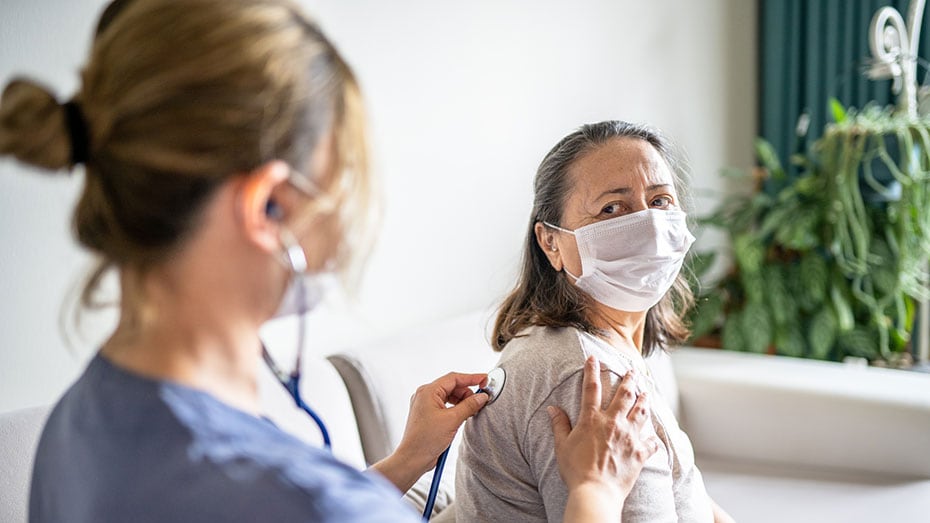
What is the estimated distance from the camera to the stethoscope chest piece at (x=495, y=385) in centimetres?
130

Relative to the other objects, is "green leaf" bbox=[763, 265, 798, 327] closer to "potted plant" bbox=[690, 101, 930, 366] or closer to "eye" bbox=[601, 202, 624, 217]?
"potted plant" bbox=[690, 101, 930, 366]

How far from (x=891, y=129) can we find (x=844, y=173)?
0.19 m

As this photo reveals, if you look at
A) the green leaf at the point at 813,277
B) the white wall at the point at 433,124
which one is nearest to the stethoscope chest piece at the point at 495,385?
the white wall at the point at 433,124

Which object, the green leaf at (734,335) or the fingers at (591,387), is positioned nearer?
the fingers at (591,387)

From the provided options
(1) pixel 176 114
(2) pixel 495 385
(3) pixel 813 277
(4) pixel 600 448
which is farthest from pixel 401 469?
(3) pixel 813 277

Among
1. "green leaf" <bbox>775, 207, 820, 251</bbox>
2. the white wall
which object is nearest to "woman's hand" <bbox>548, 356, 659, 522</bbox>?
the white wall

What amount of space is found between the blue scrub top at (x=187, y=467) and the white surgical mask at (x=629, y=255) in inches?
26.9

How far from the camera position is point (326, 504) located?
0.72 metres

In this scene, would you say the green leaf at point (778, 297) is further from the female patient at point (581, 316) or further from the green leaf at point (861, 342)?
the female patient at point (581, 316)

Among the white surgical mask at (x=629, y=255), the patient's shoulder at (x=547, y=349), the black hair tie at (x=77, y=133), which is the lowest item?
the patient's shoulder at (x=547, y=349)

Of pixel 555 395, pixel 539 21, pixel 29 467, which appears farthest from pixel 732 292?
pixel 29 467

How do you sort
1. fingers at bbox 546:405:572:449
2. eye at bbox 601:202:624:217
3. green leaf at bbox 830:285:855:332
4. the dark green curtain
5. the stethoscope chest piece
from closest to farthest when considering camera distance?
fingers at bbox 546:405:572:449
the stethoscope chest piece
eye at bbox 601:202:624:217
green leaf at bbox 830:285:855:332
the dark green curtain

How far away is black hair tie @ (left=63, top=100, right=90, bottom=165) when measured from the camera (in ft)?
2.55

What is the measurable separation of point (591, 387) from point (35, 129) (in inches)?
29.1
